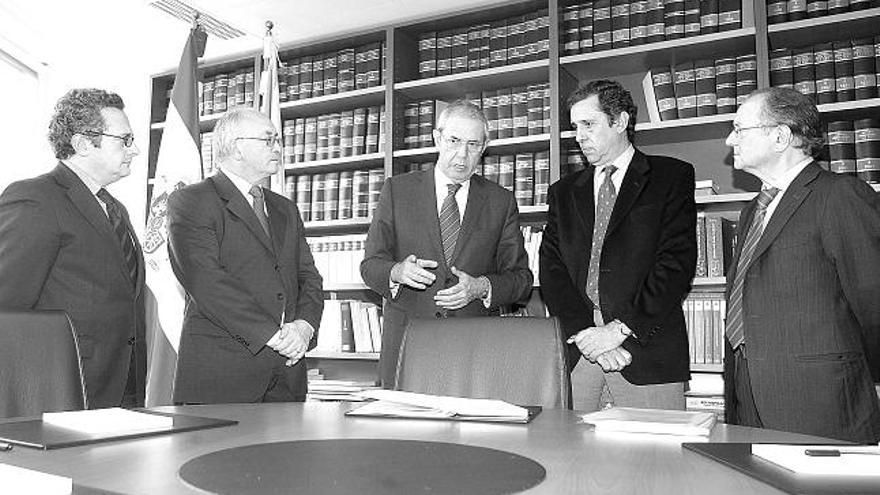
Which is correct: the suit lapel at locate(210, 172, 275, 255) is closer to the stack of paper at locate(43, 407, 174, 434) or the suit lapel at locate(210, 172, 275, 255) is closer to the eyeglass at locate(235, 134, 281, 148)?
the eyeglass at locate(235, 134, 281, 148)

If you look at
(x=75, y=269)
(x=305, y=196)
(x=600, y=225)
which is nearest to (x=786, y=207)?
(x=600, y=225)

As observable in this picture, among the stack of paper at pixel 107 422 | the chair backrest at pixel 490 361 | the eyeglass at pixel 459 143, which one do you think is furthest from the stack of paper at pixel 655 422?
the eyeglass at pixel 459 143

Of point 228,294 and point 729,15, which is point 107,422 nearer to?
point 228,294

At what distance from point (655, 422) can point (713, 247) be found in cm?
201

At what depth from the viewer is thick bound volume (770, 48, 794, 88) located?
305cm

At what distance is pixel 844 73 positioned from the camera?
2963mm

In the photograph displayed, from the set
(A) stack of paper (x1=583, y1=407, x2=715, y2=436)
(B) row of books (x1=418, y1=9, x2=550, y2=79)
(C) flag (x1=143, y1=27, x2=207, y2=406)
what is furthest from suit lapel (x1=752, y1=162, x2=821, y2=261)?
(C) flag (x1=143, y1=27, x2=207, y2=406)

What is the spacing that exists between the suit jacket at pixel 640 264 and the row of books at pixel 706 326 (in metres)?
0.83

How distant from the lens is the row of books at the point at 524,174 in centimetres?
344

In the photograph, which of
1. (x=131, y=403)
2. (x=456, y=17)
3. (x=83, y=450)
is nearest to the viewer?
(x=83, y=450)

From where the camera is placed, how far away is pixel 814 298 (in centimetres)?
200

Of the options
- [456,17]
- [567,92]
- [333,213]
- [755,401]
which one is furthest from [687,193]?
[333,213]

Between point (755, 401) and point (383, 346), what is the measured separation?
1.15 metres

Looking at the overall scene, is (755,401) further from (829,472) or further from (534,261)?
(534,261)
